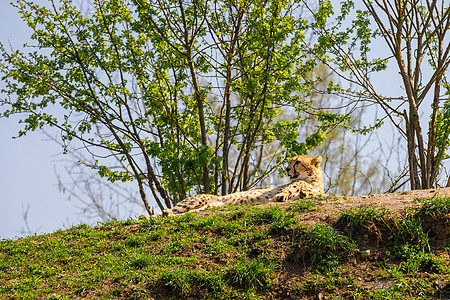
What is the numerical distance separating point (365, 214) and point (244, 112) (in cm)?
698

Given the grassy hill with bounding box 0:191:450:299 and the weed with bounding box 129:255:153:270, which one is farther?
the weed with bounding box 129:255:153:270

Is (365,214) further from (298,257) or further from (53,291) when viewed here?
(53,291)

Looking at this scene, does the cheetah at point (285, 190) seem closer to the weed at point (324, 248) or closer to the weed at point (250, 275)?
the weed at point (324, 248)

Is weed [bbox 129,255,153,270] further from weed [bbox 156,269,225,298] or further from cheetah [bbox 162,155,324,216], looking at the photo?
cheetah [bbox 162,155,324,216]

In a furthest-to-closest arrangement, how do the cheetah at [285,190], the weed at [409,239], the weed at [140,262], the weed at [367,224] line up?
1. the cheetah at [285,190]
2. the weed at [140,262]
3. the weed at [367,224]
4. the weed at [409,239]

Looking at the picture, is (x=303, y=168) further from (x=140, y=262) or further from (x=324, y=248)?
(x=140, y=262)

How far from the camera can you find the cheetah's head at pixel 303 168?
8.80 m

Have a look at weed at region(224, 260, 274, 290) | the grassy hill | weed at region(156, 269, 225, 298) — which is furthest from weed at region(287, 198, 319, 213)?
weed at region(156, 269, 225, 298)

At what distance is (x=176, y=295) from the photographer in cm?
546

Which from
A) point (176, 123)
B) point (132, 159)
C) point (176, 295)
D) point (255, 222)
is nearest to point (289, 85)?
point (176, 123)

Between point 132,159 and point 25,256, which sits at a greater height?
point 132,159

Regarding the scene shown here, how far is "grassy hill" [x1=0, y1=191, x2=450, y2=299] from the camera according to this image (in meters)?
5.39

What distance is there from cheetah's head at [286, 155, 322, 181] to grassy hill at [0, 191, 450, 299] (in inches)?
67.8

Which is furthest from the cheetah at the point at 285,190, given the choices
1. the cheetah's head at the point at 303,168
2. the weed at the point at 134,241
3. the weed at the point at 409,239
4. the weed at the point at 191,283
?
the weed at the point at 191,283
